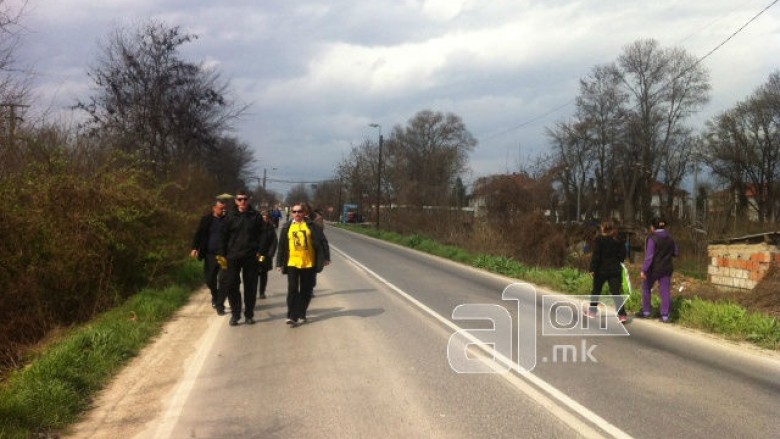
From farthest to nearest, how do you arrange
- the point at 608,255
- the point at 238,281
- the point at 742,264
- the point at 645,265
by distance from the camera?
1. the point at 742,264
2. the point at 608,255
3. the point at 645,265
4. the point at 238,281

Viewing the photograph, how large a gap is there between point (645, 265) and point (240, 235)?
6.26 meters

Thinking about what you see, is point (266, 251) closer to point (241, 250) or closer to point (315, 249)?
point (241, 250)

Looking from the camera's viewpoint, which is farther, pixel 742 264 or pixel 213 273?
pixel 742 264

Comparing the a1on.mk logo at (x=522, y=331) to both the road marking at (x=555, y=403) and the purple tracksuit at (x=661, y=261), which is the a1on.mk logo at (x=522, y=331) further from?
the purple tracksuit at (x=661, y=261)

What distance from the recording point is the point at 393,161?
223 feet

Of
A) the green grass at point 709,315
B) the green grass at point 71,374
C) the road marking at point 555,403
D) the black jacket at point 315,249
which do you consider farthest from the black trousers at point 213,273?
the green grass at point 709,315

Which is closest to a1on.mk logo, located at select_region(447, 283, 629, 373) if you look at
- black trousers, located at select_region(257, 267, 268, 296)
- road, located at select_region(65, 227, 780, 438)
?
road, located at select_region(65, 227, 780, 438)

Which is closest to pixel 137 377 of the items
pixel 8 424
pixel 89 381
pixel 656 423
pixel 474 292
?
pixel 89 381

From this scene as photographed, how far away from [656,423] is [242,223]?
250 inches

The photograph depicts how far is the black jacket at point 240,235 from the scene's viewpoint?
376 inches

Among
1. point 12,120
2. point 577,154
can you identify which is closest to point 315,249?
point 12,120

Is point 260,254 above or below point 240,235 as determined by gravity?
below

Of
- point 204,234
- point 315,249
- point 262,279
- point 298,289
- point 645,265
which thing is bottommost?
point 262,279

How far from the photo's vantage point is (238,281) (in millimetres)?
9773
